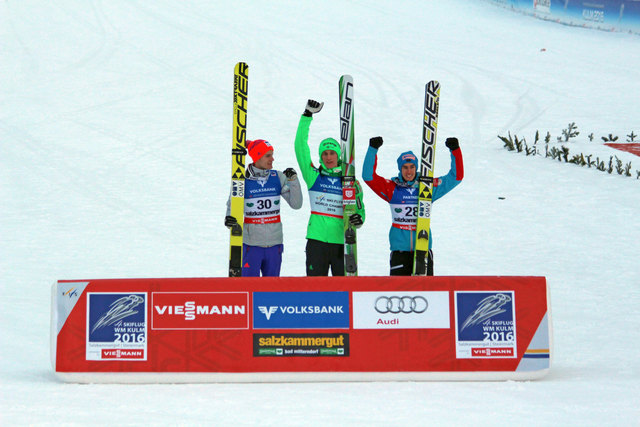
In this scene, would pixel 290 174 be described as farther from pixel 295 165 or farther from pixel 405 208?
pixel 295 165

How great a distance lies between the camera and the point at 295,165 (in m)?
14.4

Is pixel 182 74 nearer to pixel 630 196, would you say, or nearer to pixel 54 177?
pixel 54 177

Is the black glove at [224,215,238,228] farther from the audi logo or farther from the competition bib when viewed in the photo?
the audi logo

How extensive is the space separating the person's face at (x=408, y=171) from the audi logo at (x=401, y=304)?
1477mm

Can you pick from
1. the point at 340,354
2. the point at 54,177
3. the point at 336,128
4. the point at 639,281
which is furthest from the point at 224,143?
the point at 340,354

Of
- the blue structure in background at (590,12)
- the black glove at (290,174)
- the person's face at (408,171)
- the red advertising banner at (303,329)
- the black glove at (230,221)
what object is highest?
the blue structure in background at (590,12)

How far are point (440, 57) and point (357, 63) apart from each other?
2599mm

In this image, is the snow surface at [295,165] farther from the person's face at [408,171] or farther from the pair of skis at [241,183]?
the person's face at [408,171]

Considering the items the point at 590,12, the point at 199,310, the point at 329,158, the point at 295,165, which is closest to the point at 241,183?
the point at 329,158

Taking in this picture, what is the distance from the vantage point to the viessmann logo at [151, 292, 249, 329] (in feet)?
18.3

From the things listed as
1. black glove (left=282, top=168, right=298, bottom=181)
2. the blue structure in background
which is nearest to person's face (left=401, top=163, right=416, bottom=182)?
black glove (left=282, top=168, right=298, bottom=181)

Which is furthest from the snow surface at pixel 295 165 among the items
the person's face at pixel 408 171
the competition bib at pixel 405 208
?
the person's face at pixel 408 171

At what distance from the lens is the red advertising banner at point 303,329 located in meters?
5.54

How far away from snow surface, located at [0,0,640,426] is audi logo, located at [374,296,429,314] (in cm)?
50
